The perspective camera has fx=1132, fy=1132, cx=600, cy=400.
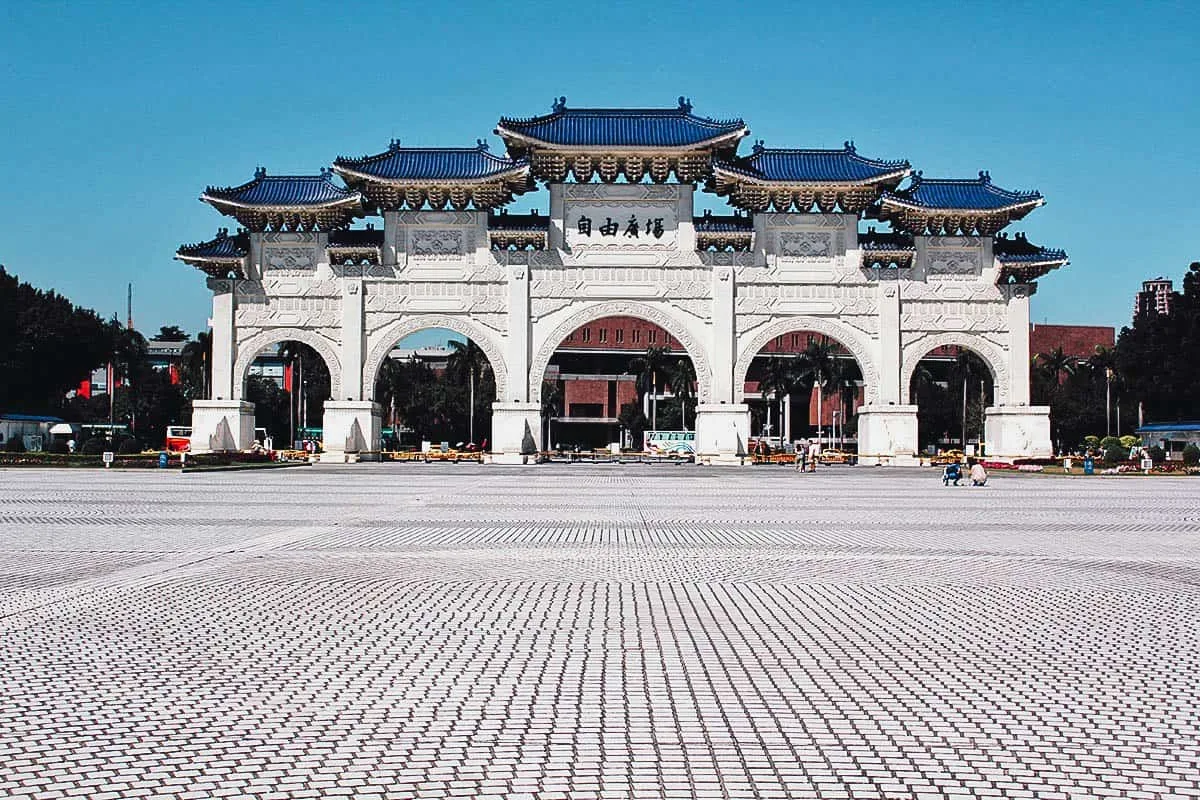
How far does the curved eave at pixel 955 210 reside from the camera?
149 feet

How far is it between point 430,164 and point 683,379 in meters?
38.5

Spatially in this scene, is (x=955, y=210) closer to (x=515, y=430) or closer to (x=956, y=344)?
(x=956, y=344)

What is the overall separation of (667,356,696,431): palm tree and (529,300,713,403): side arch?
31.8 m

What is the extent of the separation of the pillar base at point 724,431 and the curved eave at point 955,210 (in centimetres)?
1003

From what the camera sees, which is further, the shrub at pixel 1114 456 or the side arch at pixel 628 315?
the shrub at pixel 1114 456

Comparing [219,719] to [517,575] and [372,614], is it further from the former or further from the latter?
[517,575]

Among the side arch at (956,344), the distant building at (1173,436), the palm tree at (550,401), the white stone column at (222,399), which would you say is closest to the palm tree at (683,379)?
the palm tree at (550,401)

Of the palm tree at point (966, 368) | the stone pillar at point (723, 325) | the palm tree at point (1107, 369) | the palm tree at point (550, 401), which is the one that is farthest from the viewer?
the palm tree at point (550, 401)

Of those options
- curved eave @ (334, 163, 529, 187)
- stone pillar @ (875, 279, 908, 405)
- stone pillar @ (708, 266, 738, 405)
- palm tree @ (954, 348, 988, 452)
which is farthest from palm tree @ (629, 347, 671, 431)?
curved eave @ (334, 163, 529, 187)

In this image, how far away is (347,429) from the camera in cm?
4597

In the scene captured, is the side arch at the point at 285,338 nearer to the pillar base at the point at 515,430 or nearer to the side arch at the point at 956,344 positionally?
the pillar base at the point at 515,430

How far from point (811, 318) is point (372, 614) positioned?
128 feet

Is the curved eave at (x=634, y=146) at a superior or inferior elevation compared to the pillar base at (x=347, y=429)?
superior

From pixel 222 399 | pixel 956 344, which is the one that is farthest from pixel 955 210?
pixel 222 399
